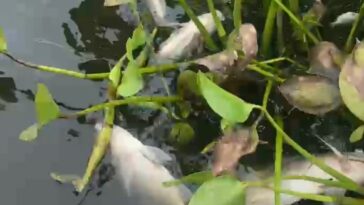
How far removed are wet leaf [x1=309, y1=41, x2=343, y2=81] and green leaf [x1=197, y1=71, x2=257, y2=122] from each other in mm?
140

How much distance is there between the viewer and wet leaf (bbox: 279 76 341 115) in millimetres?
833

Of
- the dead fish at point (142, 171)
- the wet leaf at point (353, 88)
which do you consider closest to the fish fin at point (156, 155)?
the dead fish at point (142, 171)

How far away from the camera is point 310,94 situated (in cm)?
83

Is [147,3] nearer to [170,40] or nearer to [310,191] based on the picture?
[170,40]

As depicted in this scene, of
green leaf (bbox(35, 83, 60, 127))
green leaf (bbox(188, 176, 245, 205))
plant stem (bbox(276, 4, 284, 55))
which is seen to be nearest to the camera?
green leaf (bbox(188, 176, 245, 205))

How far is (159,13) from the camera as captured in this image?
102cm

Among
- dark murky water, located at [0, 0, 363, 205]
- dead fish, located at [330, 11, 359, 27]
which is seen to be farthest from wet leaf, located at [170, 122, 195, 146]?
dead fish, located at [330, 11, 359, 27]

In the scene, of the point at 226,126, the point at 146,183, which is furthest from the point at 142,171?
the point at 226,126

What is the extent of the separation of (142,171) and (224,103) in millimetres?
197

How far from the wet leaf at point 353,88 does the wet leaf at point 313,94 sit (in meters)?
0.05

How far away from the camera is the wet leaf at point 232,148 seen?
0.79m

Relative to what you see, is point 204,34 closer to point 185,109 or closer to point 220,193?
point 185,109

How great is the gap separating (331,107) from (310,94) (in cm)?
3

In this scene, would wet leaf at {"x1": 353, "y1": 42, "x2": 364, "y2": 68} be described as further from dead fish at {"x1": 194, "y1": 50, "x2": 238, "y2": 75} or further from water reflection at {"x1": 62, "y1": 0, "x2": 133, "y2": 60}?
water reflection at {"x1": 62, "y1": 0, "x2": 133, "y2": 60}
